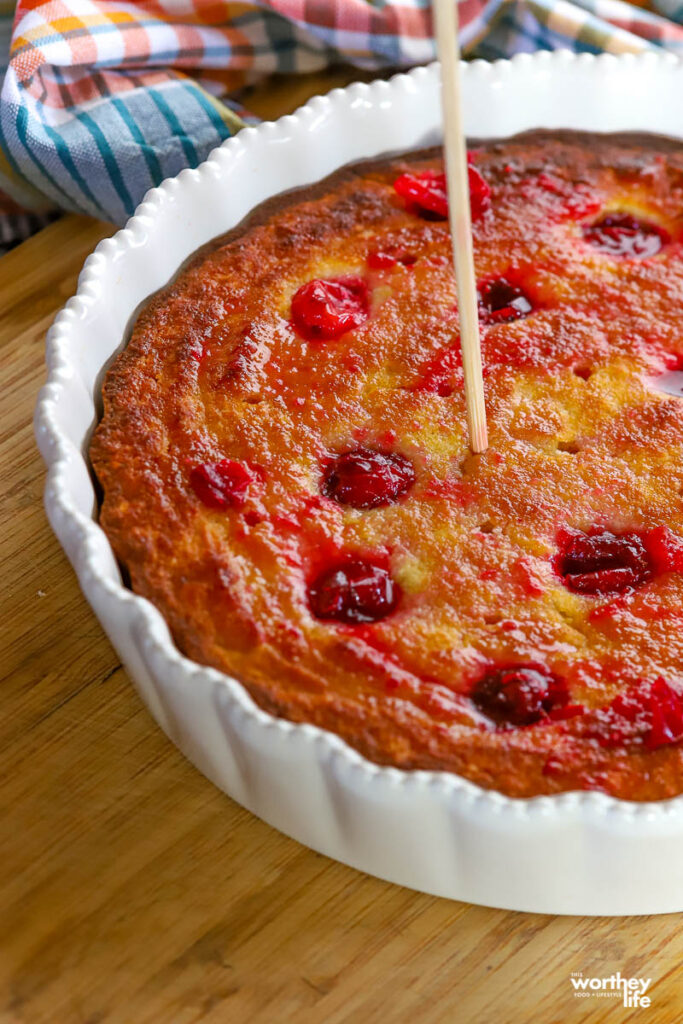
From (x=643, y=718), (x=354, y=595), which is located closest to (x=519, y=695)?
(x=643, y=718)

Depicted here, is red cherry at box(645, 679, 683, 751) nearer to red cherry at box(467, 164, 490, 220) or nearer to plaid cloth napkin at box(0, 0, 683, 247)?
red cherry at box(467, 164, 490, 220)

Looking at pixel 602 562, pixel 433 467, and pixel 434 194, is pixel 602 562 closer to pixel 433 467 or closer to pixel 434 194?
pixel 433 467

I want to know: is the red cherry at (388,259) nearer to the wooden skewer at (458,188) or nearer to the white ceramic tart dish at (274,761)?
the white ceramic tart dish at (274,761)

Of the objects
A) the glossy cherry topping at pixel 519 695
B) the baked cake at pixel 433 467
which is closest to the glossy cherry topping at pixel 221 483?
the baked cake at pixel 433 467

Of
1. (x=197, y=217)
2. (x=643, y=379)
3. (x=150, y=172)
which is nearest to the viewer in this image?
(x=643, y=379)

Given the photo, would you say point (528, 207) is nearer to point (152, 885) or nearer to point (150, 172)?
point (150, 172)

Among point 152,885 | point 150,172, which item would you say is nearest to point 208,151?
point 150,172
